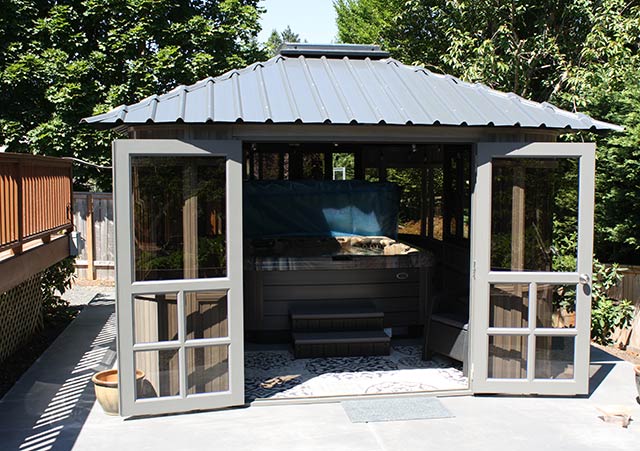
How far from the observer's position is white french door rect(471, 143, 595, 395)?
16.7 ft

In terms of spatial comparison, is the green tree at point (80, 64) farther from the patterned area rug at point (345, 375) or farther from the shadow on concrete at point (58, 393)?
the patterned area rug at point (345, 375)

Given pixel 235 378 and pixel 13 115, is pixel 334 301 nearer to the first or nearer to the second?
pixel 235 378

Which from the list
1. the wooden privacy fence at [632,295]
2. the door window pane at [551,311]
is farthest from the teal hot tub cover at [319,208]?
the wooden privacy fence at [632,295]

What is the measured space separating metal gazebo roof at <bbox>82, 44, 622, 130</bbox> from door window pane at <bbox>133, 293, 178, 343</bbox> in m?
1.29

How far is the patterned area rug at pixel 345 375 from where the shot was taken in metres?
5.39

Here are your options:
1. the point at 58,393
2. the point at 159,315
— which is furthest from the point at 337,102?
the point at 58,393

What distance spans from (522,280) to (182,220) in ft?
8.83

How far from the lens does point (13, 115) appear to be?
11062 mm

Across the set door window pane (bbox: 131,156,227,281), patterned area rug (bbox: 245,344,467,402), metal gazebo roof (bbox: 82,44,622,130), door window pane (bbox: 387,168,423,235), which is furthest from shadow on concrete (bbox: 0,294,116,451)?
door window pane (bbox: 387,168,423,235)

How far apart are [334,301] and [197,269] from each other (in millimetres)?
2331

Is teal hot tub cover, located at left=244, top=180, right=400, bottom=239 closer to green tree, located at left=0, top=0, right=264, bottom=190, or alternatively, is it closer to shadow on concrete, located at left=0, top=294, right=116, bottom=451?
shadow on concrete, located at left=0, top=294, right=116, bottom=451

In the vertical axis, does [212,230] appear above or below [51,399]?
above

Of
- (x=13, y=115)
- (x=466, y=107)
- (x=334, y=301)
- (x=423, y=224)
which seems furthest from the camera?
(x=13, y=115)

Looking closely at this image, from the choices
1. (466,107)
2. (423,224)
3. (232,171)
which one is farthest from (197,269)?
(423,224)
